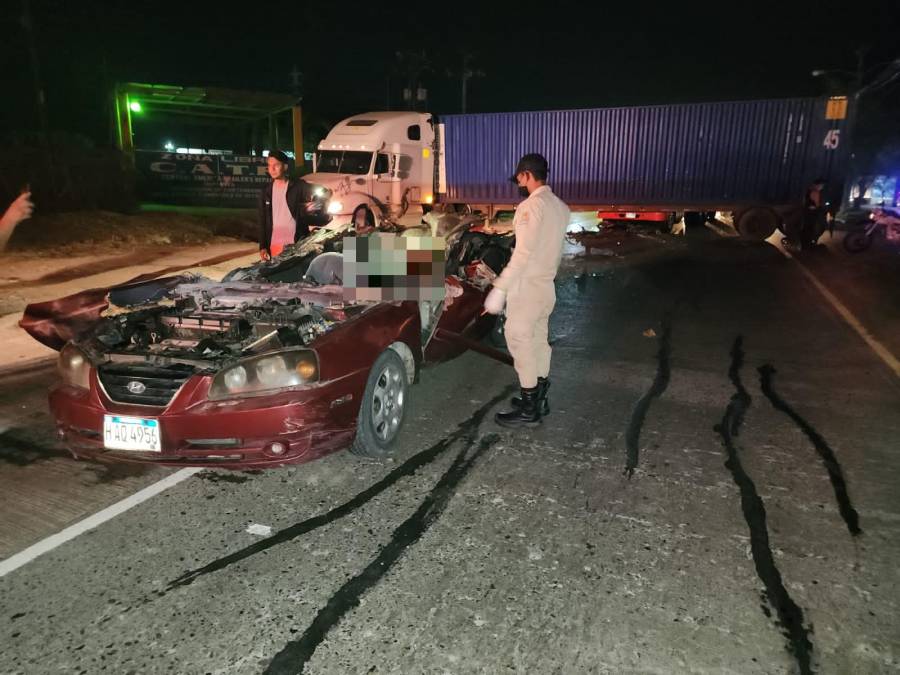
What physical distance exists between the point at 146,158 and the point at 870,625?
1046 inches

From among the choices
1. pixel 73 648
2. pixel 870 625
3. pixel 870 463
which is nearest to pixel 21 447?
pixel 73 648

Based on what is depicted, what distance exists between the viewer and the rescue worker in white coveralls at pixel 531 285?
14.4ft

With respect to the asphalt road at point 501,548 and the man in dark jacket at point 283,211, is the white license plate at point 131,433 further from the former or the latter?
the man in dark jacket at point 283,211

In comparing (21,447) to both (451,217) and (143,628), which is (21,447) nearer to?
(143,628)

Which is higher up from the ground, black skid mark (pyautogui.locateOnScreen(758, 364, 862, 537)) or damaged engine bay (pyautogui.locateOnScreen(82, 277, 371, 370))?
damaged engine bay (pyautogui.locateOnScreen(82, 277, 371, 370))

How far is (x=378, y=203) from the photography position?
1742cm

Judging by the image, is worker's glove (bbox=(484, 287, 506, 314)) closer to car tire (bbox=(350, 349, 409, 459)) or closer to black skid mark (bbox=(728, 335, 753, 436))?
car tire (bbox=(350, 349, 409, 459))

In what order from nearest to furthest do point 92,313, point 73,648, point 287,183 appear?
point 73,648
point 92,313
point 287,183

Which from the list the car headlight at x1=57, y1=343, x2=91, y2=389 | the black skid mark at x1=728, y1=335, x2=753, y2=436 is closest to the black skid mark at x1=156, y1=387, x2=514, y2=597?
the car headlight at x1=57, y1=343, x2=91, y2=389

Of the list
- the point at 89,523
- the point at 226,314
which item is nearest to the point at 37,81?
the point at 226,314

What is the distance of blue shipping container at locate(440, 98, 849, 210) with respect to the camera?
1728 cm

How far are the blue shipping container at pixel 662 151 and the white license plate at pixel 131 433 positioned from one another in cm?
1789

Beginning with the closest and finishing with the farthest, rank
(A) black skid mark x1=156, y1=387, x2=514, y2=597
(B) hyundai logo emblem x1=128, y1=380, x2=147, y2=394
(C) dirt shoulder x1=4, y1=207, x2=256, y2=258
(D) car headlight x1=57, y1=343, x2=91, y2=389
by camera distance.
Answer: (A) black skid mark x1=156, y1=387, x2=514, y2=597 → (B) hyundai logo emblem x1=128, y1=380, x2=147, y2=394 → (D) car headlight x1=57, y1=343, x2=91, y2=389 → (C) dirt shoulder x1=4, y1=207, x2=256, y2=258

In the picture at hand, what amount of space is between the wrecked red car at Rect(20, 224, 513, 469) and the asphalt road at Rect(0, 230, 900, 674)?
345 mm
